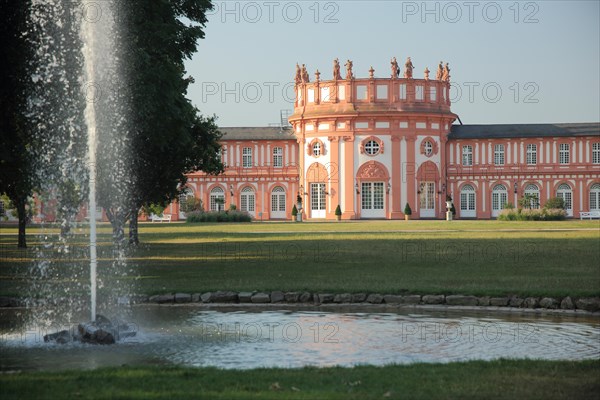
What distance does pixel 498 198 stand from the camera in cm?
7288

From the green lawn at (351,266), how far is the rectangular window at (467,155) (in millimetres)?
41586

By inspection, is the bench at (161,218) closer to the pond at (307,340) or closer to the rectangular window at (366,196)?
the rectangular window at (366,196)

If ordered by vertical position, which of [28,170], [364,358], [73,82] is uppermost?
[73,82]

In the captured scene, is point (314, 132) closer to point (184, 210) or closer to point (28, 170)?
point (184, 210)

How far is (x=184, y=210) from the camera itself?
244 ft

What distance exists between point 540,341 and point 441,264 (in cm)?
1052

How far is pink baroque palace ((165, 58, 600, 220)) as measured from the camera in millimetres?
69562

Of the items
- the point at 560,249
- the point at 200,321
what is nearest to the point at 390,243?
the point at 560,249

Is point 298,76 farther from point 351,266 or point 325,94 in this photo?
point 351,266

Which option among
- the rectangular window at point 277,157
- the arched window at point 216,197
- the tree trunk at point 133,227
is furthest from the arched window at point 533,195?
the tree trunk at point 133,227

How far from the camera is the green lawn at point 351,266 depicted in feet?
53.3

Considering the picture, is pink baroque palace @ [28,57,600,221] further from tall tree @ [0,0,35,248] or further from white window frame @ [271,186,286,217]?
tall tree @ [0,0,35,248]

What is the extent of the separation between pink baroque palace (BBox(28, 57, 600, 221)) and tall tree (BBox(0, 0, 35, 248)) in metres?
51.9

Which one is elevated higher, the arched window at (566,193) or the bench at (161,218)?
the arched window at (566,193)
